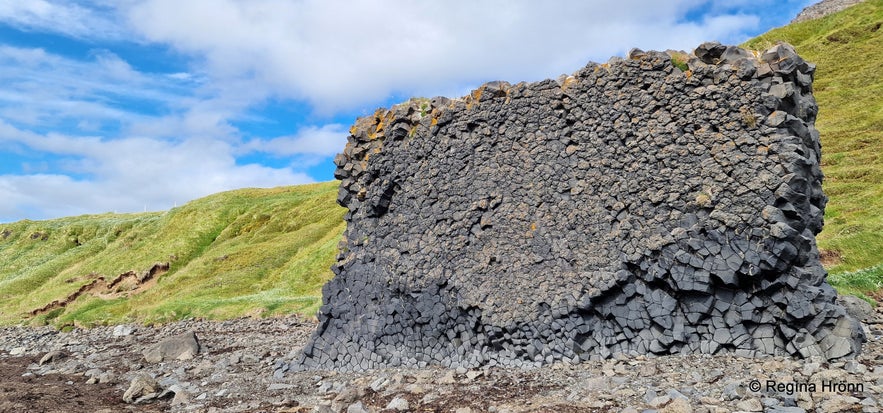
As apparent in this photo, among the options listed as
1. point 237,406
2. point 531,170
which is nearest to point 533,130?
point 531,170

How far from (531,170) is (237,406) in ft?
32.0

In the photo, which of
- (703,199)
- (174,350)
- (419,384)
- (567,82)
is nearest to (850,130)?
(567,82)

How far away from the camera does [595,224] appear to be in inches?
560

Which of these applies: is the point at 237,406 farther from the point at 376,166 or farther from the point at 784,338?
the point at 784,338

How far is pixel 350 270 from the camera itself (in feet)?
60.2

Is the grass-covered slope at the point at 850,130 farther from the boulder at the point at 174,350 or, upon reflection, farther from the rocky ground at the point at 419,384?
the boulder at the point at 174,350

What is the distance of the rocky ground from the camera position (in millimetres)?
9953

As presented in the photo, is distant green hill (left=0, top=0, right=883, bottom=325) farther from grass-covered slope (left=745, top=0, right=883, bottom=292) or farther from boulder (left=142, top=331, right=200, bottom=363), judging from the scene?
boulder (left=142, top=331, right=200, bottom=363)

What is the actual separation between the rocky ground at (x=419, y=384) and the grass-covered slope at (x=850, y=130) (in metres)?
8.40

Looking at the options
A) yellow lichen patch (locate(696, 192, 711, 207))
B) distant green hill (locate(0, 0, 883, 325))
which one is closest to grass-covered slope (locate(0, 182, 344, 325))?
distant green hill (locate(0, 0, 883, 325))

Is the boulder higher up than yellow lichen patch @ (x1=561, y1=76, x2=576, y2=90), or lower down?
lower down

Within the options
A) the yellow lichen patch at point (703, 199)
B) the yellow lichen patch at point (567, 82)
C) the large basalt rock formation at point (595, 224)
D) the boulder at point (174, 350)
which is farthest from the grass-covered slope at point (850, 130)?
the boulder at point (174, 350)

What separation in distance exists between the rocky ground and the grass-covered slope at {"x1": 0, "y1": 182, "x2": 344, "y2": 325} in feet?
33.2

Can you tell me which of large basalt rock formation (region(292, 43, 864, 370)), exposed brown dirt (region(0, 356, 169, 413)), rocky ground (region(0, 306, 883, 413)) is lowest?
exposed brown dirt (region(0, 356, 169, 413))
